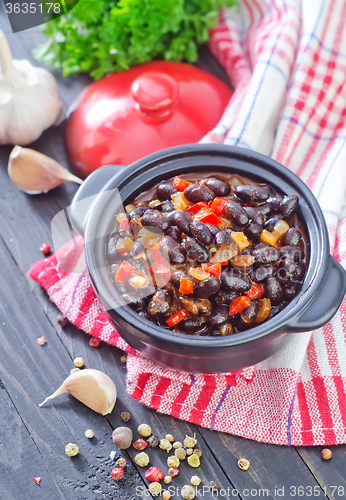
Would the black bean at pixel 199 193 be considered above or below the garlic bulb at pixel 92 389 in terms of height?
above

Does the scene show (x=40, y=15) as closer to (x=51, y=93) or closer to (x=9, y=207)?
(x=51, y=93)

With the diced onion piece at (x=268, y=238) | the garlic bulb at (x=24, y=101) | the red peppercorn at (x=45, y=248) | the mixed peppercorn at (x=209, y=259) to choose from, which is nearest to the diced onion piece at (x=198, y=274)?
the mixed peppercorn at (x=209, y=259)

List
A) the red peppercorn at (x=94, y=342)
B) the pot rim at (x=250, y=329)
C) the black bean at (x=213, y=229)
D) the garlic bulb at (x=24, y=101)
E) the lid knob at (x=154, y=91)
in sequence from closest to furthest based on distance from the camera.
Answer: the pot rim at (x=250, y=329) < the black bean at (x=213, y=229) < the red peppercorn at (x=94, y=342) < the lid knob at (x=154, y=91) < the garlic bulb at (x=24, y=101)

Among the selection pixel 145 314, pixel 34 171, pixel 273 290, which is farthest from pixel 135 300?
pixel 34 171

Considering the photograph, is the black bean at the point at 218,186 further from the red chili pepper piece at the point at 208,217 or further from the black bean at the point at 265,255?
the black bean at the point at 265,255

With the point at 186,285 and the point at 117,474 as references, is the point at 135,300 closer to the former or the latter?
the point at 186,285
